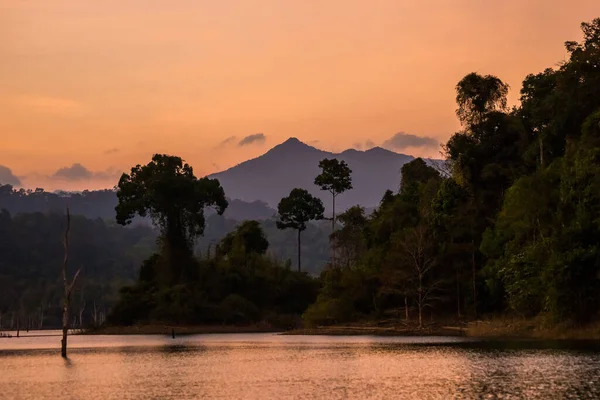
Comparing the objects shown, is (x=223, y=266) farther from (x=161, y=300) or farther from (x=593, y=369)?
(x=593, y=369)

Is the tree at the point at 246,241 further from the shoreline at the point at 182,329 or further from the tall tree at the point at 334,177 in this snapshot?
the shoreline at the point at 182,329

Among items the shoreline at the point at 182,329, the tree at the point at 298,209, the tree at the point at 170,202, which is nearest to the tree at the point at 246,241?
the tree at the point at 298,209

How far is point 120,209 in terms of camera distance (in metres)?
134

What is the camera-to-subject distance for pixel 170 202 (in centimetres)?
12975

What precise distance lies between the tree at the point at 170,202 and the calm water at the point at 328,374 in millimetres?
64513

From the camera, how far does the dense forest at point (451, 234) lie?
70875mm

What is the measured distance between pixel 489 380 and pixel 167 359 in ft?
100

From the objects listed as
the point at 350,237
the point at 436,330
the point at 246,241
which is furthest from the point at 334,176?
the point at 436,330

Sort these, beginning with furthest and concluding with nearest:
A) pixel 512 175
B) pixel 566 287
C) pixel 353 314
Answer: pixel 353 314 < pixel 512 175 < pixel 566 287

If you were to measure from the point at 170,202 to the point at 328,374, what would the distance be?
88875 mm

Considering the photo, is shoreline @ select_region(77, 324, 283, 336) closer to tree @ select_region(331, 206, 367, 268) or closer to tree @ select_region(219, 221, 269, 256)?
tree @ select_region(331, 206, 367, 268)

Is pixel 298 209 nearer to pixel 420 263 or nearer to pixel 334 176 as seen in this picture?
pixel 334 176

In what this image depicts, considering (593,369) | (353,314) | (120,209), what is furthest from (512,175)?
(120,209)

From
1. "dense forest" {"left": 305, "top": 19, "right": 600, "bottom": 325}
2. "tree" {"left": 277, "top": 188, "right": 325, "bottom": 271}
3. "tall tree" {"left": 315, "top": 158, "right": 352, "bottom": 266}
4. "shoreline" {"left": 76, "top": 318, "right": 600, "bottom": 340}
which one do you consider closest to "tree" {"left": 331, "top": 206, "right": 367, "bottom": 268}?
"tall tree" {"left": 315, "top": 158, "right": 352, "bottom": 266}
